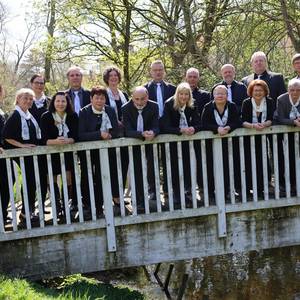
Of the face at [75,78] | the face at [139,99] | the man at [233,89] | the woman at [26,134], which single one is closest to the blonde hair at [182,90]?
the face at [139,99]

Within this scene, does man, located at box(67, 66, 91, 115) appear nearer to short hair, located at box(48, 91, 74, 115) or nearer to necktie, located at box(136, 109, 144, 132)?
short hair, located at box(48, 91, 74, 115)

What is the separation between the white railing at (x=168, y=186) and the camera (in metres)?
5.23

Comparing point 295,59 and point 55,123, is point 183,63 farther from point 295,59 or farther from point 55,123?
point 55,123

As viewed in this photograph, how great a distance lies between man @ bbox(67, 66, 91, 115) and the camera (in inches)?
233

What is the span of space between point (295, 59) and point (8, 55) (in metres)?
32.2

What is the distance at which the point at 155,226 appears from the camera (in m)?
5.60

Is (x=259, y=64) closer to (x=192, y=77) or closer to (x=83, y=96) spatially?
(x=192, y=77)

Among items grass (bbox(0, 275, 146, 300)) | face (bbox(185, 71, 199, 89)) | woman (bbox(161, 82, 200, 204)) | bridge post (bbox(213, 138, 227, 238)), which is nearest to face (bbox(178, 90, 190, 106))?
woman (bbox(161, 82, 200, 204))

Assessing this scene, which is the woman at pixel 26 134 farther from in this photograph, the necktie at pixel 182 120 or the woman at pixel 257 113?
the woman at pixel 257 113

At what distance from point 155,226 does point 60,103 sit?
179 cm

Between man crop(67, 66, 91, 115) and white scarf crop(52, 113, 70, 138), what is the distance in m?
0.63

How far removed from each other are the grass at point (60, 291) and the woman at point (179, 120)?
1.41 m

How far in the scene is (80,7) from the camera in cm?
1495

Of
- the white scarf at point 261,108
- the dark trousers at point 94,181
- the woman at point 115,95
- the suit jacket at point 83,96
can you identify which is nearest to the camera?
the dark trousers at point 94,181
